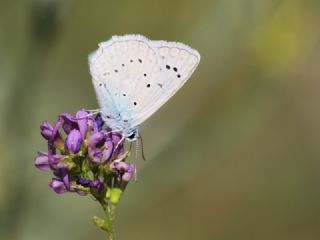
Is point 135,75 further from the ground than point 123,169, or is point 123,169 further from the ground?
point 135,75

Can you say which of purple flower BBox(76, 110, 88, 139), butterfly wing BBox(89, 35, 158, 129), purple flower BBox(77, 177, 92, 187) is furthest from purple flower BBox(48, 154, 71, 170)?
butterfly wing BBox(89, 35, 158, 129)

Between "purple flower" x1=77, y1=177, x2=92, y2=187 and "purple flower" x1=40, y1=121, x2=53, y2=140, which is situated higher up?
"purple flower" x1=40, y1=121, x2=53, y2=140

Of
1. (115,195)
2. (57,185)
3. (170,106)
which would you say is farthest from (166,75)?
(170,106)

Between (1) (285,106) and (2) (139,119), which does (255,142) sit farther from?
(2) (139,119)

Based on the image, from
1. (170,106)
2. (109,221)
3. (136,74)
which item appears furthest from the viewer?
(170,106)

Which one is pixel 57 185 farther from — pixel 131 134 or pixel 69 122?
pixel 131 134

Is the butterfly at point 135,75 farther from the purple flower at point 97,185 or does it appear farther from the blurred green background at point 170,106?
the blurred green background at point 170,106

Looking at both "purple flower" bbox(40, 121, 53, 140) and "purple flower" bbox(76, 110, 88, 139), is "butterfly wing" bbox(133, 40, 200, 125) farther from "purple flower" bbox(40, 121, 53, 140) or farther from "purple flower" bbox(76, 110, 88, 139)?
"purple flower" bbox(40, 121, 53, 140)
